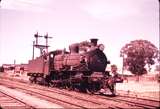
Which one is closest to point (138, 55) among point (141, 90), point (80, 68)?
point (141, 90)

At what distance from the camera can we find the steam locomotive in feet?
70.2

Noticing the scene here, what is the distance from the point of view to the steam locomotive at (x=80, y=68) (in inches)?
843

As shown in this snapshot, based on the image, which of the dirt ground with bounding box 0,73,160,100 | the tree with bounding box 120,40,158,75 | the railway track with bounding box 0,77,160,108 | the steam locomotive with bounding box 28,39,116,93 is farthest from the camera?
the tree with bounding box 120,40,158,75

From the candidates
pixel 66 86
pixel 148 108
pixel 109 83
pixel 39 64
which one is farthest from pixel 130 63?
pixel 148 108

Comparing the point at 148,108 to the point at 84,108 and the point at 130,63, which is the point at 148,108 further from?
the point at 130,63

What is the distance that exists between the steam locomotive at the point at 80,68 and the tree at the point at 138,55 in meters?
34.8

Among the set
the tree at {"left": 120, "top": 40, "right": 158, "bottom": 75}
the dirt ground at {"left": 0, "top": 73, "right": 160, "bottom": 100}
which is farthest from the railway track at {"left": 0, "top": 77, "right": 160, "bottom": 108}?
the tree at {"left": 120, "top": 40, "right": 158, "bottom": 75}

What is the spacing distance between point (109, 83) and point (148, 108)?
5.93m

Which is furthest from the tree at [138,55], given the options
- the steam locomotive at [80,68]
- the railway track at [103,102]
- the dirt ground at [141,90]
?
the railway track at [103,102]

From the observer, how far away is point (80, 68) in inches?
867

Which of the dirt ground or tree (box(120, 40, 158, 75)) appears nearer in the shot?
the dirt ground

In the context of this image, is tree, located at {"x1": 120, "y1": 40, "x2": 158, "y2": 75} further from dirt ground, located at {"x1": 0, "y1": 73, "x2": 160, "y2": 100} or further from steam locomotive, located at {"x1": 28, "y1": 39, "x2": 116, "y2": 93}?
steam locomotive, located at {"x1": 28, "y1": 39, "x2": 116, "y2": 93}

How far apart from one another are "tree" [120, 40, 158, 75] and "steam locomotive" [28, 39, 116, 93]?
114 feet

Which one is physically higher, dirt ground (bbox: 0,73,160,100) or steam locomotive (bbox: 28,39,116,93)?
steam locomotive (bbox: 28,39,116,93)
